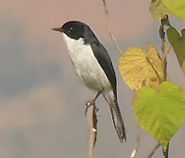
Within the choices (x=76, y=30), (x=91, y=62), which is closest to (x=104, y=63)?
(x=91, y=62)

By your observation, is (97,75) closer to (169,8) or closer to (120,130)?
(120,130)

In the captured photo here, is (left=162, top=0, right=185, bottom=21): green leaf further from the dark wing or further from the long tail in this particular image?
the dark wing

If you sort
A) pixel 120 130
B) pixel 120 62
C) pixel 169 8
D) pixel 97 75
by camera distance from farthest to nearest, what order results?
pixel 97 75 → pixel 120 130 → pixel 120 62 → pixel 169 8

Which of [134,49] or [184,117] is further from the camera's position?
[134,49]

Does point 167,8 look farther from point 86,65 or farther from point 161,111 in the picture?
point 86,65

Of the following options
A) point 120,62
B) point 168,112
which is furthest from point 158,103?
point 120,62

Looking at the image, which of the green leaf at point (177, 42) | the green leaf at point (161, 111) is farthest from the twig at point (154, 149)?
the green leaf at point (177, 42)
